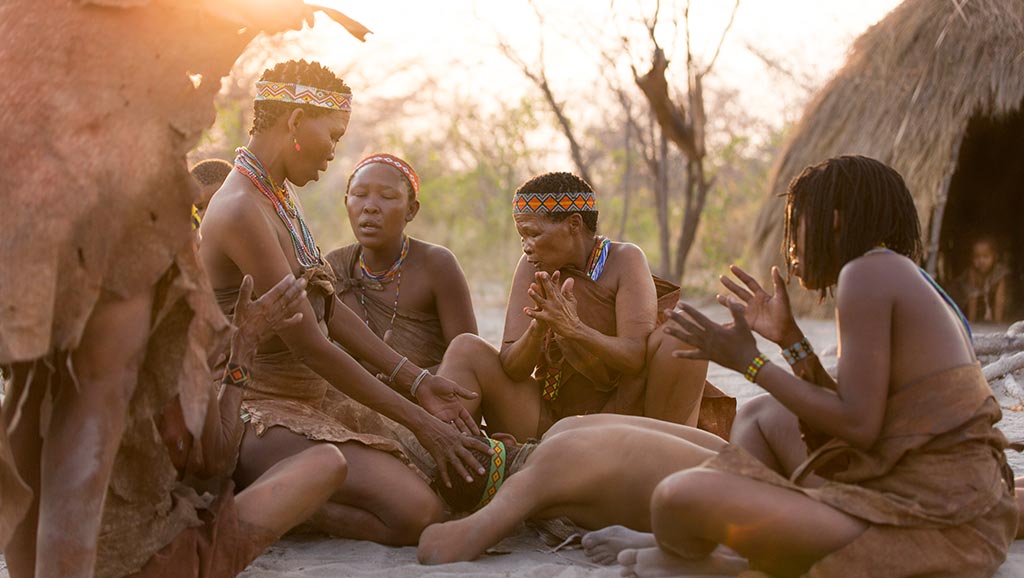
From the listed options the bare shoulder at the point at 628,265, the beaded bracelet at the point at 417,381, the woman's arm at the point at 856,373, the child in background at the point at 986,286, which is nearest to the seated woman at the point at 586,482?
the beaded bracelet at the point at 417,381

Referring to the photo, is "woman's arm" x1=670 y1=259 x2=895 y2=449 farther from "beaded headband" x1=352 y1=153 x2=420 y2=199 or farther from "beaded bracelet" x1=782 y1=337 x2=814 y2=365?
"beaded headband" x1=352 y1=153 x2=420 y2=199

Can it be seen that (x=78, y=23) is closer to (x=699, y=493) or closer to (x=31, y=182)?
(x=31, y=182)

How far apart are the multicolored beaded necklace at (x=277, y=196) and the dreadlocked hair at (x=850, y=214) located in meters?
1.63

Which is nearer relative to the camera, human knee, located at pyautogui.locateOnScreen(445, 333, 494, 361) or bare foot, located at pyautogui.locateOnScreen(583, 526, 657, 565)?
bare foot, located at pyautogui.locateOnScreen(583, 526, 657, 565)

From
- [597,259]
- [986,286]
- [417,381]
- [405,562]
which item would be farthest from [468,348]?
[986,286]

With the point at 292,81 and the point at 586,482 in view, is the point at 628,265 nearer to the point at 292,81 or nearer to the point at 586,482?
the point at 586,482

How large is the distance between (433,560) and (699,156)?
9116mm

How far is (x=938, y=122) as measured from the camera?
361 inches

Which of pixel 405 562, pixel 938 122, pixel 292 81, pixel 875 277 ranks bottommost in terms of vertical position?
pixel 405 562

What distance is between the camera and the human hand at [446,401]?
3557 mm

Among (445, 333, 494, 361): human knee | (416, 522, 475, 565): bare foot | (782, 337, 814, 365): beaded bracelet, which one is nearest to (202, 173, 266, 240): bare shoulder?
(445, 333, 494, 361): human knee

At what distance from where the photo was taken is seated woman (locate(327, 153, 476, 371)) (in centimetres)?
455

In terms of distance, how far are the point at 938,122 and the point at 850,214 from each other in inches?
278

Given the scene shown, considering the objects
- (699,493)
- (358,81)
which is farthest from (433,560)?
(358,81)
